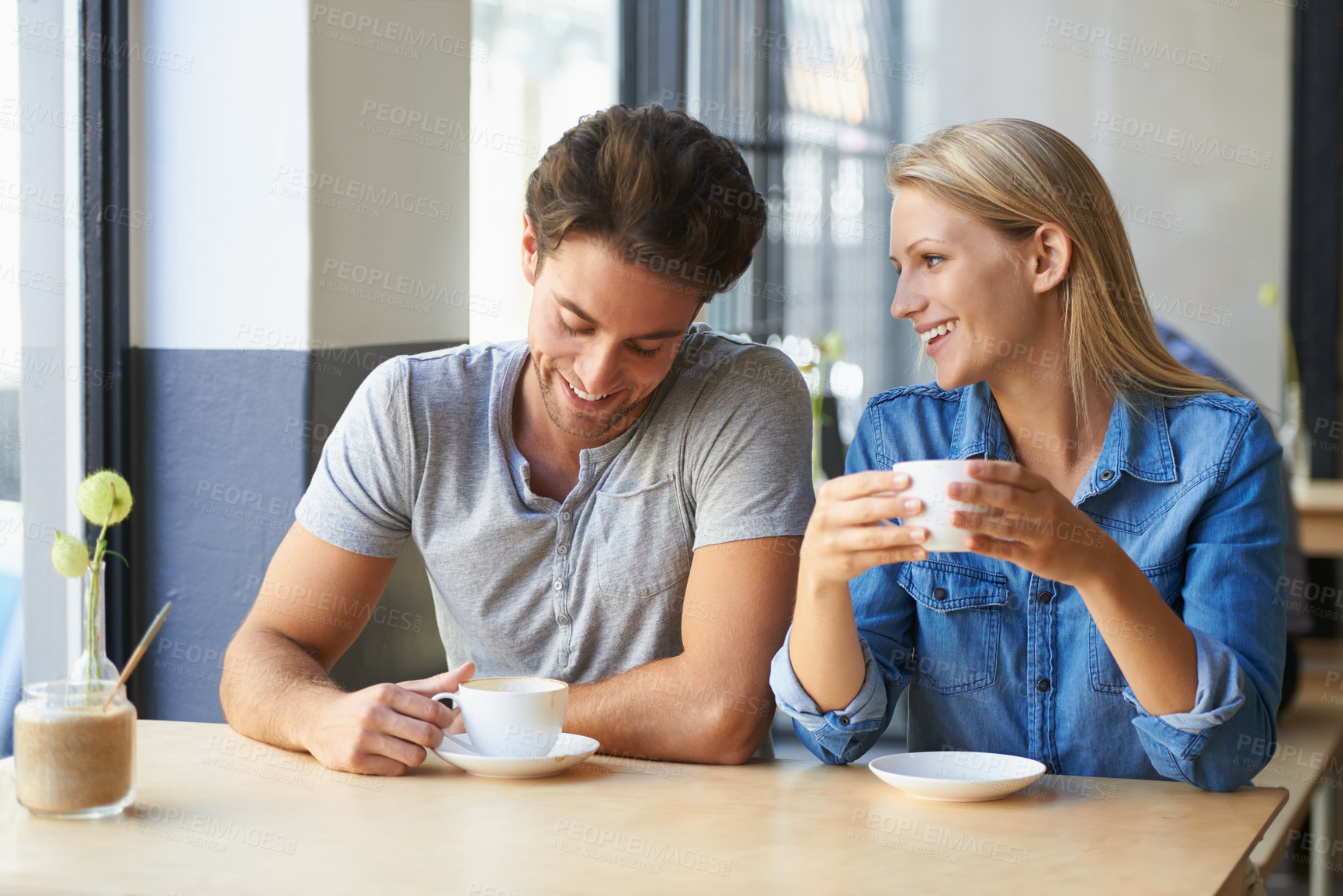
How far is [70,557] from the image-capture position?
103 centimetres

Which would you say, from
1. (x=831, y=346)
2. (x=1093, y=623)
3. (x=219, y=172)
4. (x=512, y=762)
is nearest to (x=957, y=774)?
(x=1093, y=623)

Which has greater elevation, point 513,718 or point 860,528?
point 860,528

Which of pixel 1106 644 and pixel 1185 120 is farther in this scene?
pixel 1185 120

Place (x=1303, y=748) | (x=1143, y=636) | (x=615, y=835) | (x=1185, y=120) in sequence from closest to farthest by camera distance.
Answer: (x=615, y=835)
(x=1143, y=636)
(x=1303, y=748)
(x=1185, y=120)

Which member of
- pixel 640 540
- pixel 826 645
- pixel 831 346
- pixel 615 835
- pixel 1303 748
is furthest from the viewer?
pixel 831 346

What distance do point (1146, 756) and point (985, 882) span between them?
0.50 meters

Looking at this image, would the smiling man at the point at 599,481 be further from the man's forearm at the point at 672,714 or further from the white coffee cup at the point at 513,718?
the white coffee cup at the point at 513,718

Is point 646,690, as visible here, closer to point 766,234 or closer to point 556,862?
point 556,862

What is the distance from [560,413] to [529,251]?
0.19 metres

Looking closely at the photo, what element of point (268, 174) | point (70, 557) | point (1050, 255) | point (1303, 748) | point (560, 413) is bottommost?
point (1303, 748)

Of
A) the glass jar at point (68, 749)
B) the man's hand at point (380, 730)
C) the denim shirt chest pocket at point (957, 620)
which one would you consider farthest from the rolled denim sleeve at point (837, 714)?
the glass jar at point (68, 749)

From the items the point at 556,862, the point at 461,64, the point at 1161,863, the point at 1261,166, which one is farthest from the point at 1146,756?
the point at 1261,166

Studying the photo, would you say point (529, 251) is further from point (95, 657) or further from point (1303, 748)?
point (1303, 748)

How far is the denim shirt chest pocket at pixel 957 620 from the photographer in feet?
4.38
